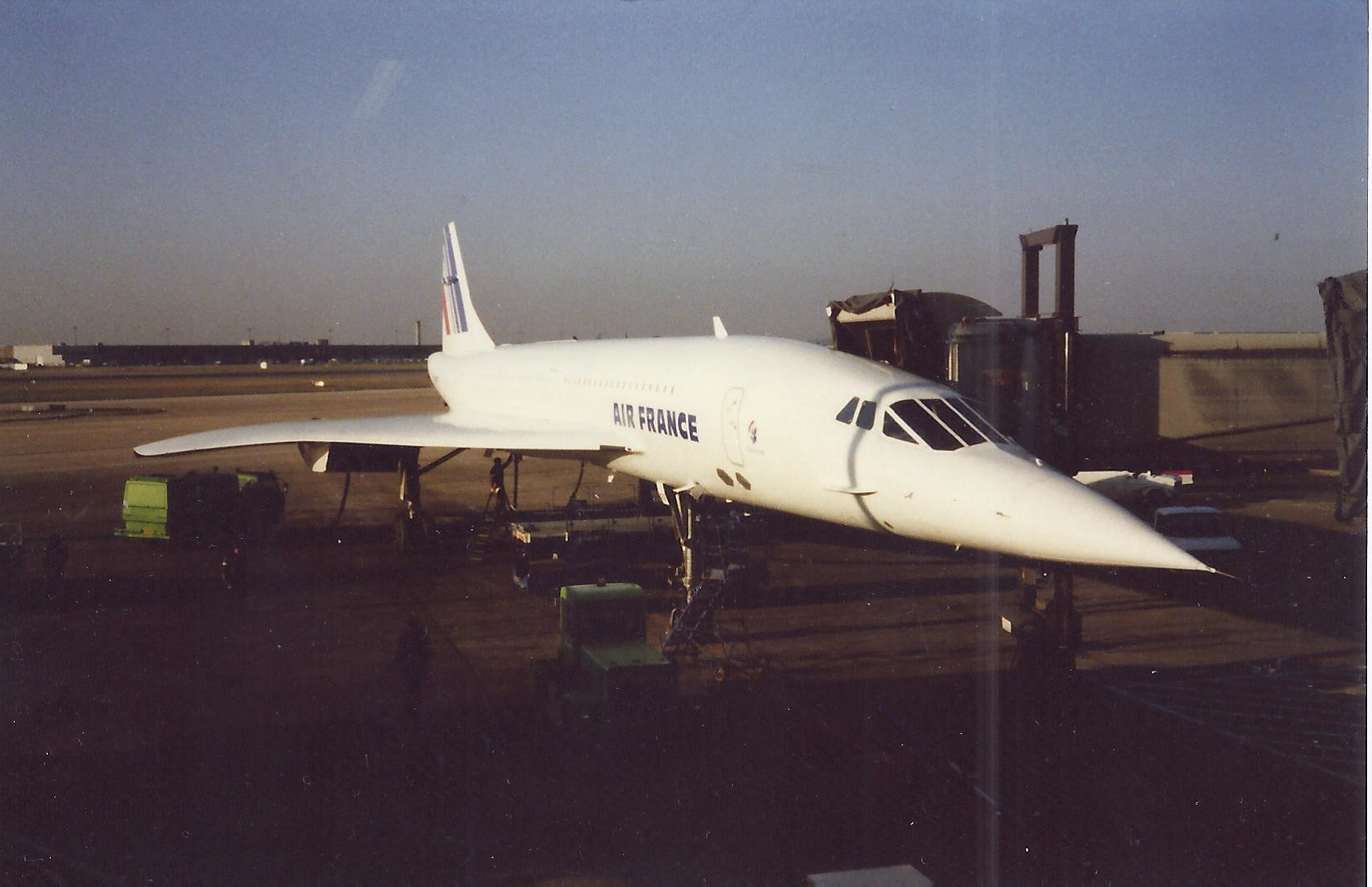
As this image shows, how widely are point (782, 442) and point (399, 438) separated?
992 cm

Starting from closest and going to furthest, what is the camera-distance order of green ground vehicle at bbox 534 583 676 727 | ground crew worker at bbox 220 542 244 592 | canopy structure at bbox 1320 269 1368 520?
green ground vehicle at bbox 534 583 676 727, ground crew worker at bbox 220 542 244 592, canopy structure at bbox 1320 269 1368 520

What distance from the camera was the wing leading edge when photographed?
63.6 feet

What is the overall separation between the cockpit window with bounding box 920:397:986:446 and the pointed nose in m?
1.13

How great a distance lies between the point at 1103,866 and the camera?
8430 mm

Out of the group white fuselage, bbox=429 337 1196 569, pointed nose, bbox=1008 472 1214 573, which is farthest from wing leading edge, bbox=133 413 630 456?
pointed nose, bbox=1008 472 1214 573

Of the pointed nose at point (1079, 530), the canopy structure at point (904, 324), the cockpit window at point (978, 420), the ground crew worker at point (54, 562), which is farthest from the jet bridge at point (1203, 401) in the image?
the ground crew worker at point (54, 562)

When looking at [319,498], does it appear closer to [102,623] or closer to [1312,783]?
[102,623]

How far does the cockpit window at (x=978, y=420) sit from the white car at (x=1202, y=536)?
8.36 metres

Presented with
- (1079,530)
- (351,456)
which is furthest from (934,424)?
(351,456)

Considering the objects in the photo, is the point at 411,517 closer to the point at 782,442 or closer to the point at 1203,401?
the point at 782,442

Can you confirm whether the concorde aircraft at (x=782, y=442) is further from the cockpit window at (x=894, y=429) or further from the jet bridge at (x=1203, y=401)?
the jet bridge at (x=1203, y=401)

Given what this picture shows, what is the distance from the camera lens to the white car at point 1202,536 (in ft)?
63.5

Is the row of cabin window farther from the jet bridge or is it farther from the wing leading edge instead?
the jet bridge

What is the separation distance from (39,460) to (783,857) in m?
39.9
